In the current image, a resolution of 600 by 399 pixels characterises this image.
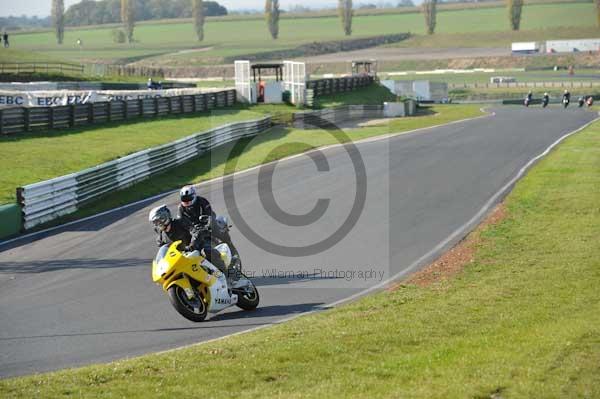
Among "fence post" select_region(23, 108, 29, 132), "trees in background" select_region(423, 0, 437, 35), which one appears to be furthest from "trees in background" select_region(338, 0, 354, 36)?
"fence post" select_region(23, 108, 29, 132)

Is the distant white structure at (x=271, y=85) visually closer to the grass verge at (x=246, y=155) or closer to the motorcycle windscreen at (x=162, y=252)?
the grass verge at (x=246, y=155)

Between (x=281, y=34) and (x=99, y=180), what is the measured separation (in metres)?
160

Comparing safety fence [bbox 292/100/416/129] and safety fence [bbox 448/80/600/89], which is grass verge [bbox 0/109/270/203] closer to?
safety fence [bbox 292/100/416/129]

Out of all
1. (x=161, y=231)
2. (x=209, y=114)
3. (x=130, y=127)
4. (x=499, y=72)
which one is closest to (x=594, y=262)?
(x=161, y=231)

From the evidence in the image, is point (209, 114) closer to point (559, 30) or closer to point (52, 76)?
point (52, 76)

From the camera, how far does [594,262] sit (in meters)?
17.1

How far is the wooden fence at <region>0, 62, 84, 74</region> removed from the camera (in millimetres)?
69375

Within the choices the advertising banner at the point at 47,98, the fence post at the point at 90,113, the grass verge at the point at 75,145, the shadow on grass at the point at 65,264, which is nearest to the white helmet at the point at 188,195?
the shadow on grass at the point at 65,264

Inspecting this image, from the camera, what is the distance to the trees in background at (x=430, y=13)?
159375mm

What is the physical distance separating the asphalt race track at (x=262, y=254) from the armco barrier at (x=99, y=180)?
0.95 meters

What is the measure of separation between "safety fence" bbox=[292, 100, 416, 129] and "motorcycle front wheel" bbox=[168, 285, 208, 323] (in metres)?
34.8

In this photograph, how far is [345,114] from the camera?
5706 cm

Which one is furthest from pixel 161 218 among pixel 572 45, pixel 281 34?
pixel 281 34

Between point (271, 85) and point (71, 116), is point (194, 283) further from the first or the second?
point (271, 85)
